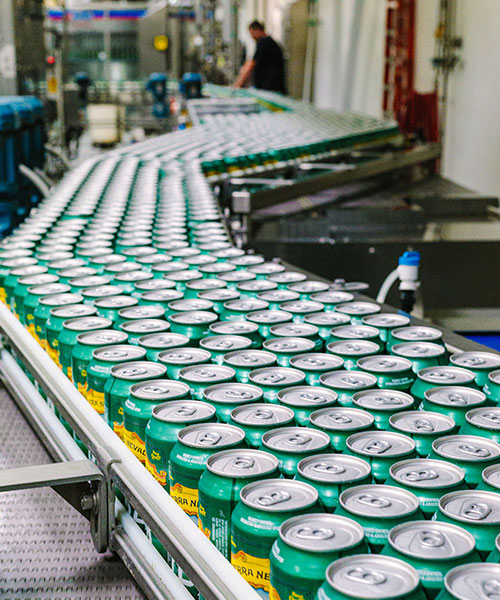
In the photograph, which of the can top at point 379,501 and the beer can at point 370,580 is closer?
the beer can at point 370,580

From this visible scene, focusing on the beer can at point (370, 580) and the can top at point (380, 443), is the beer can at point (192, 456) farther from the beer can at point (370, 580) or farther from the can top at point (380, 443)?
the beer can at point (370, 580)

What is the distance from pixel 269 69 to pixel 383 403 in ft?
27.3

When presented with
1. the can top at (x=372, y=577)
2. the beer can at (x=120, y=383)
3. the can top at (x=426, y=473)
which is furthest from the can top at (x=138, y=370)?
the can top at (x=372, y=577)

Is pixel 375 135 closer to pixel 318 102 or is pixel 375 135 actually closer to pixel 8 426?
pixel 8 426

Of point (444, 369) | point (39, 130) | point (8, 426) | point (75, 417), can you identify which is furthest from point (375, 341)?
point (39, 130)

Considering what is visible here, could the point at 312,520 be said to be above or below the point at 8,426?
above

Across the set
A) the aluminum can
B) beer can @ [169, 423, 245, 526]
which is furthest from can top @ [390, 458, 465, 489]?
beer can @ [169, 423, 245, 526]

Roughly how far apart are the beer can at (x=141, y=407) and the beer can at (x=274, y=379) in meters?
0.12

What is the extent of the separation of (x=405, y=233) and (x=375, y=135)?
1931 millimetres

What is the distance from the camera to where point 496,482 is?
917 millimetres

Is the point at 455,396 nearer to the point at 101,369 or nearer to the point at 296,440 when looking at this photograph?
the point at 296,440

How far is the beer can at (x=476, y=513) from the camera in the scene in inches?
32.4

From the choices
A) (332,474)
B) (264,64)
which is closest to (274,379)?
(332,474)

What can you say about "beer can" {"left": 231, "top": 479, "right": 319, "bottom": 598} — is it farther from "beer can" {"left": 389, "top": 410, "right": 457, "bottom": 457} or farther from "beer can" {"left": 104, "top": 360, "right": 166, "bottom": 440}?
"beer can" {"left": 104, "top": 360, "right": 166, "bottom": 440}
